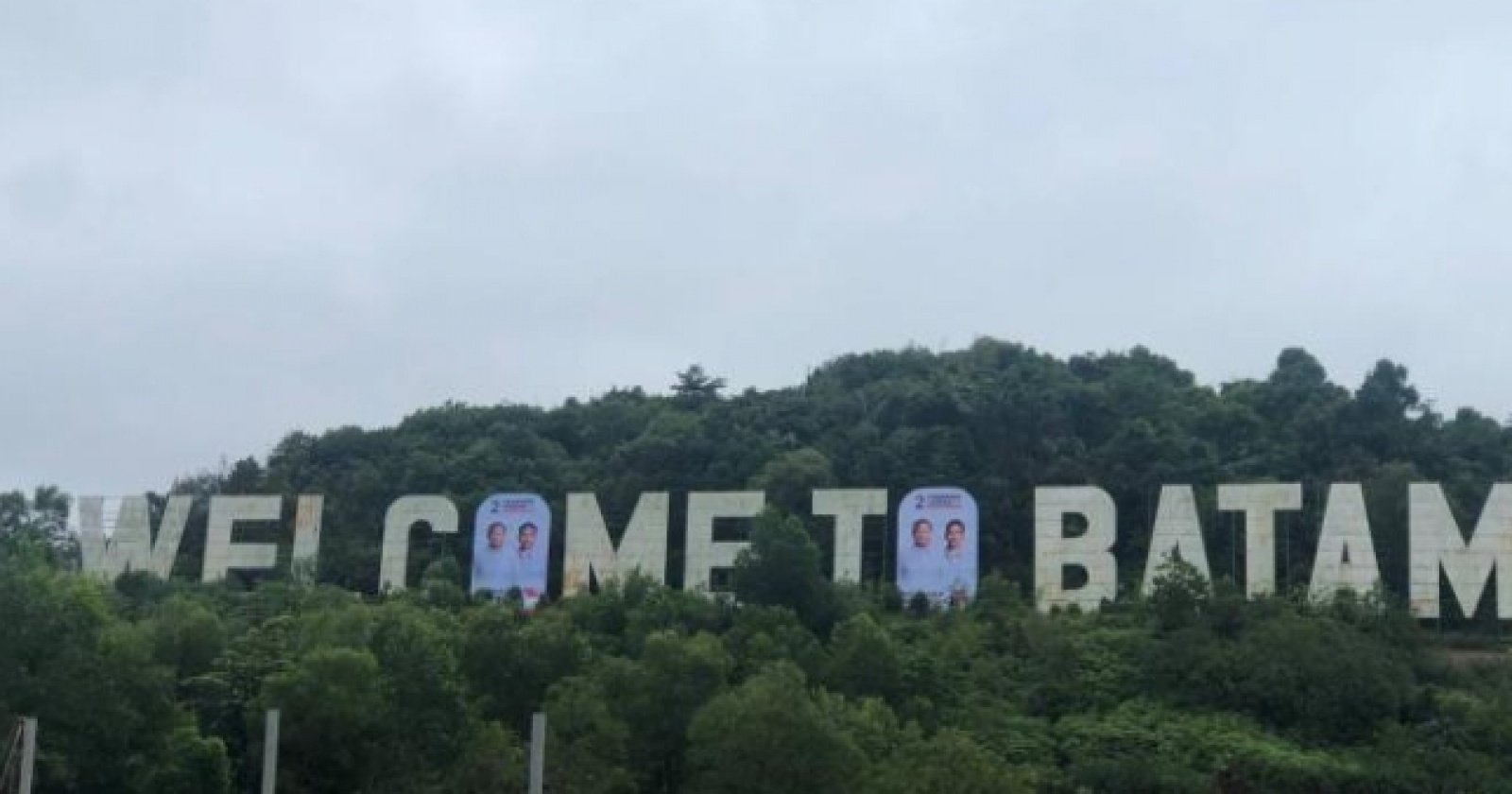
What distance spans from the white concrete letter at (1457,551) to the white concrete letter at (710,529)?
1245cm

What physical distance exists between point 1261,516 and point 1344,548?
162 cm

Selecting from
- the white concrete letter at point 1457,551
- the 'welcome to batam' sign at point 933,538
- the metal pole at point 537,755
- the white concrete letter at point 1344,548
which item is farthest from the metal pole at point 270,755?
the white concrete letter at point 1457,551

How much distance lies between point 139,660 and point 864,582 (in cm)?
1814

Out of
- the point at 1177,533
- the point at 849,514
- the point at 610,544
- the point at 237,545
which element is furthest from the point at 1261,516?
the point at 237,545

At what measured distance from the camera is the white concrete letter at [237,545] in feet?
168

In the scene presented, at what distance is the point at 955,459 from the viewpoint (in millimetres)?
54562

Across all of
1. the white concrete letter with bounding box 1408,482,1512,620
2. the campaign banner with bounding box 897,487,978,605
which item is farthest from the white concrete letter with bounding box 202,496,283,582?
the white concrete letter with bounding box 1408,482,1512,620

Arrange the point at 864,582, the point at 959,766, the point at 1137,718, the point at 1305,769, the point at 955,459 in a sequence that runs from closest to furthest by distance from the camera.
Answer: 1. the point at 959,766
2. the point at 1305,769
3. the point at 1137,718
4. the point at 864,582
5. the point at 955,459

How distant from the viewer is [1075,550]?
46.6m

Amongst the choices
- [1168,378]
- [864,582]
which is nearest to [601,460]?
[864,582]

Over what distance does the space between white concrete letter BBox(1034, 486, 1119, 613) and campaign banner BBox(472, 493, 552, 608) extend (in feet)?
32.7

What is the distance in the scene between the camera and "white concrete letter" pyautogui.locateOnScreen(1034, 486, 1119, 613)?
4628 cm

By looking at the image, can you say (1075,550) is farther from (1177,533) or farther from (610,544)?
(610,544)

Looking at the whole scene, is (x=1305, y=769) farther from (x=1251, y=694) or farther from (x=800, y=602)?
(x=800, y=602)
